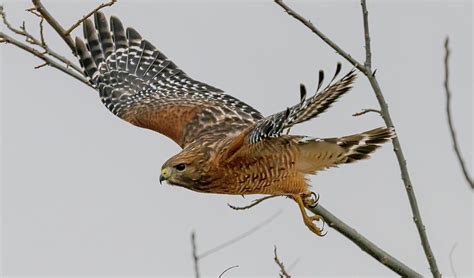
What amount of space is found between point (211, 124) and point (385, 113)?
2.38 m

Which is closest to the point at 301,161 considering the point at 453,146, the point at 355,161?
the point at 355,161

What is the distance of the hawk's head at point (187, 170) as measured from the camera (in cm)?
557

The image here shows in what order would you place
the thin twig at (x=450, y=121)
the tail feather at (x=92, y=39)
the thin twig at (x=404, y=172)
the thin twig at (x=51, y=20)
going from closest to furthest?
the thin twig at (x=450, y=121) < the thin twig at (x=404, y=172) < the thin twig at (x=51, y=20) < the tail feather at (x=92, y=39)

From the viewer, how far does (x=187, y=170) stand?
5.58 meters

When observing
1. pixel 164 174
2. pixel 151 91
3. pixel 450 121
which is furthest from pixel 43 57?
pixel 450 121

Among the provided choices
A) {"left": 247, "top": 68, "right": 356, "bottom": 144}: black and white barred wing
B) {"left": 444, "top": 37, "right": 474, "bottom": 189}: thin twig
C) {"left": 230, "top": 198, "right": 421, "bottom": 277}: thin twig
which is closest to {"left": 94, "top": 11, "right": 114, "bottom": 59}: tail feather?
{"left": 247, "top": 68, "right": 356, "bottom": 144}: black and white barred wing

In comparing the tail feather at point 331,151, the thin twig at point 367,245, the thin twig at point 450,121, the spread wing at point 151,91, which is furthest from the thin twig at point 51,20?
the thin twig at point 450,121

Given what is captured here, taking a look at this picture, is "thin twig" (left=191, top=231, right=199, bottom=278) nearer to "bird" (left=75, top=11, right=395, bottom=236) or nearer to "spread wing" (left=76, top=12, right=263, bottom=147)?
"bird" (left=75, top=11, right=395, bottom=236)

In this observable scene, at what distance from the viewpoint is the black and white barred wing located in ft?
15.8

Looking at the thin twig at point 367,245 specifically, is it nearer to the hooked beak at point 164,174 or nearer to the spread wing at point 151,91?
the hooked beak at point 164,174

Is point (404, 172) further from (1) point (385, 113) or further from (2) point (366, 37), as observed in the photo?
(2) point (366, 37)

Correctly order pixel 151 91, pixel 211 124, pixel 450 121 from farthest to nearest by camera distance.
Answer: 1. pixel 151 91
2. pixel 211 124
3. pixel 450 121

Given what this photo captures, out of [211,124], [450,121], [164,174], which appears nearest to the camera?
[450,121]

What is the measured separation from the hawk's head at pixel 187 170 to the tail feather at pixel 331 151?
2.05 feet
